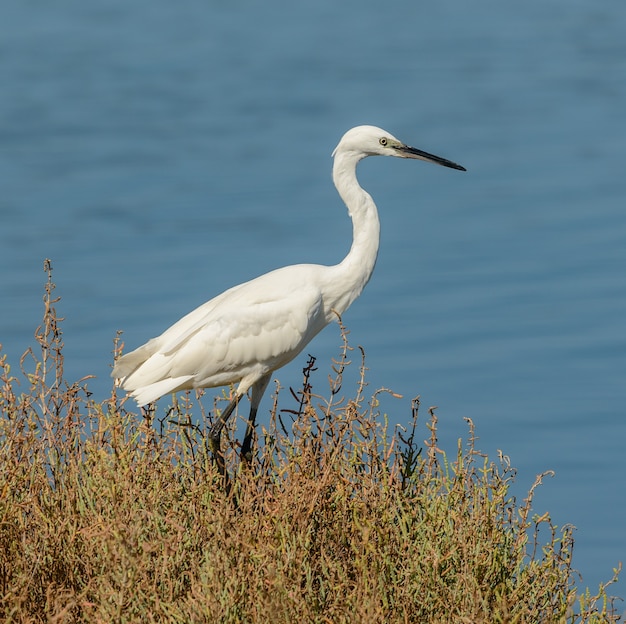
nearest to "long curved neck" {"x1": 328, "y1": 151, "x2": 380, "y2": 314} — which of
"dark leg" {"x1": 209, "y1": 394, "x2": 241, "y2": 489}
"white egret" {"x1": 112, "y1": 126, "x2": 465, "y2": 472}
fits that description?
"white egret" {"x1": 112, "y1": 126, "x2": 465, "y2": 472}

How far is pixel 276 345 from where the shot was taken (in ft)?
20.0

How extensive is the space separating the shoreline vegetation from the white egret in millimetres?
1244

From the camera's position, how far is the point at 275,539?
13.3 feet

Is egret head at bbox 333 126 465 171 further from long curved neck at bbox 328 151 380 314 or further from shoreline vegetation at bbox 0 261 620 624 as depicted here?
shoreline vegetation at bbox 0 261 620 624

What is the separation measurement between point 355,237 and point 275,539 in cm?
267

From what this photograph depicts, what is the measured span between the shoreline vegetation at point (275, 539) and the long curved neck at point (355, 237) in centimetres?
171

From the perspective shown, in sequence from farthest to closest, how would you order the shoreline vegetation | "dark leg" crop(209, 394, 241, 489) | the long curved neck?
the long curved neck
"dark leg" crop(209, 394, 241, 489)
the shoreline vegetation

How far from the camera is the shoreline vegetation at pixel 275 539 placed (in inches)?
146

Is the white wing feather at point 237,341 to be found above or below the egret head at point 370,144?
below

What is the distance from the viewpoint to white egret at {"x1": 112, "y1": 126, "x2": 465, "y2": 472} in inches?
237

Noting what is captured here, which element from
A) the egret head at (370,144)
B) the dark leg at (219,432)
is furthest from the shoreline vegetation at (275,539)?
the egret head at (370,144)

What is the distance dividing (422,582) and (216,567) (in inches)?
30.4

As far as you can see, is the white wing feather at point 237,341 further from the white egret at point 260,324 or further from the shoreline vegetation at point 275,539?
the shoreline vegetation at point 275,539

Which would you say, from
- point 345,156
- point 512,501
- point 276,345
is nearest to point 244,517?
point 512,501
